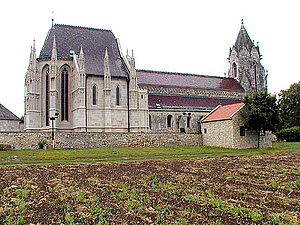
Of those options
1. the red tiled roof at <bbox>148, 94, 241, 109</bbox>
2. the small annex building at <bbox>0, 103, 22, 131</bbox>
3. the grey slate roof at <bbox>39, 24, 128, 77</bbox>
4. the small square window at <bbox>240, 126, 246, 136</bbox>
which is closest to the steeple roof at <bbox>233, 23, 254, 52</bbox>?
the red tiled roof at <bbox>148, 94, 241, 109</bbox>

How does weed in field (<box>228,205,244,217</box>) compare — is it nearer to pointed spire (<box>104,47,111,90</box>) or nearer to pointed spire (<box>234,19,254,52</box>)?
pointed spire (<box>104,47,111,90</box>)

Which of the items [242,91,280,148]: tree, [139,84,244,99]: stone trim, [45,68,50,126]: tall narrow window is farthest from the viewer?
[139,84,244,99]: stone trim

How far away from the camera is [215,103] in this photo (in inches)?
1980

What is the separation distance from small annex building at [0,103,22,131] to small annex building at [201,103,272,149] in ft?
86.9

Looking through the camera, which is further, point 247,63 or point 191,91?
point 247,63

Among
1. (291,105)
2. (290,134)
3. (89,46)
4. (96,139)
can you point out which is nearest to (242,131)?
(96,139)

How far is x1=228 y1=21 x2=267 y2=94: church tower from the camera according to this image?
58812 millimetres

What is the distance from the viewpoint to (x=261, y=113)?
30219 mm

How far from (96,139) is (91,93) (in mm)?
9158

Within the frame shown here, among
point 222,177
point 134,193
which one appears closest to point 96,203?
point 134,193

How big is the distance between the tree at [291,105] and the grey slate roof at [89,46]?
3515 cm

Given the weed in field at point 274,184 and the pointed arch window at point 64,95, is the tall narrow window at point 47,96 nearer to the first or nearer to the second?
the pointed arch window at point 64,95

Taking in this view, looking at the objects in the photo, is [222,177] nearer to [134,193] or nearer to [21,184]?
[134,193]

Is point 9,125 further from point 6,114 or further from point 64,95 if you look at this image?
point 64,95
